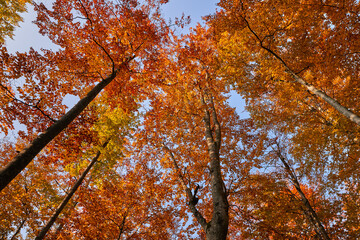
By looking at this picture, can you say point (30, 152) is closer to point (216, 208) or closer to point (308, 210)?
point (216, 208)

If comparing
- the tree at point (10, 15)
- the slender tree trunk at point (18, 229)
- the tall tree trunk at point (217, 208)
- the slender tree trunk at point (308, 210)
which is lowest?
the slender tree trunk at point (18, 229)

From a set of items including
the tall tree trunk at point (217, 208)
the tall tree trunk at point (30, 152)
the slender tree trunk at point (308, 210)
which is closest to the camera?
the tall tree trunk at point (30, 152)

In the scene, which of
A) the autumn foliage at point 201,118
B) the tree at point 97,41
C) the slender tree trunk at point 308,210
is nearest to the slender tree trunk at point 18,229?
the autumn foliage at point 201,118

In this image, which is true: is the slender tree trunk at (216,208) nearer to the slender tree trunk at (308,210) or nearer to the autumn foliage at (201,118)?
the autumn foliage at (201,118)

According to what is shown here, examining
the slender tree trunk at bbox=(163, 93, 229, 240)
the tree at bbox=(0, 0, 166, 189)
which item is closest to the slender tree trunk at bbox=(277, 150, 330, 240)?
the slender tree trunk at bbox=(163, 93, 229, 240)

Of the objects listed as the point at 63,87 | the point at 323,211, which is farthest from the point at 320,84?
the point at 63,87

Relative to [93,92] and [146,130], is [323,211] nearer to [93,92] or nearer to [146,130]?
[146,130]

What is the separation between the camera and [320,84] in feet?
25.6

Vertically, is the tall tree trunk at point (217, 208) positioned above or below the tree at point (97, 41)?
below

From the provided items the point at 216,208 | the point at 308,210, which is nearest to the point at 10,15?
the point at 216,208

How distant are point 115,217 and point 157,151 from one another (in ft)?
12.6

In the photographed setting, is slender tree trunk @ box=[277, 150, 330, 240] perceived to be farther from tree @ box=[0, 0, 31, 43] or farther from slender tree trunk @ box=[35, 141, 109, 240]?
tree @ box=[0, 0, 31, 43]

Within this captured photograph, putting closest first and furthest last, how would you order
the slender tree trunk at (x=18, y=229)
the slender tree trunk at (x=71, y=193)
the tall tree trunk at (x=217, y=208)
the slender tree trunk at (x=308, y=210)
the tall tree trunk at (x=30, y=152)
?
1. the tall tree trunk at (x=30, y=152)
2. the tall tree trunk at (x=217, y=208)
3. the slender tree trunk at (x=308, y=210)
4. the slender tree trunk at (x=71, y=193)
5. the slender tree trunk at (x=18, y=229)

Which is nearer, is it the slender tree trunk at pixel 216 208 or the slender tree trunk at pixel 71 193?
the slender tree trunk at pixel 216 208
